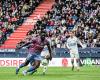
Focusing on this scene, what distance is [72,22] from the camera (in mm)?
41969

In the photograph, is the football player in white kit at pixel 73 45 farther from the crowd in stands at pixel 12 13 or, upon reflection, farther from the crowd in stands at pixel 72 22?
the crowd in stands at pixel 12 13

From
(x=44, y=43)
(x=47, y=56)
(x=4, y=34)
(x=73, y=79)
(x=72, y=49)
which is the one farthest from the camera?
(x=4, y=34)

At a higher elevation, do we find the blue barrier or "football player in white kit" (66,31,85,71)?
"football player in white kit" (66,31,85,71)

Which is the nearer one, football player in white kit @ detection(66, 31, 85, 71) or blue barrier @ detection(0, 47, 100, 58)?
football player in white kit @ detection(66, 31, 85, 71)

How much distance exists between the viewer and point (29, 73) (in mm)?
24141

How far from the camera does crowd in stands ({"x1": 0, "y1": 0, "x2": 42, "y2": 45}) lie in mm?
43219

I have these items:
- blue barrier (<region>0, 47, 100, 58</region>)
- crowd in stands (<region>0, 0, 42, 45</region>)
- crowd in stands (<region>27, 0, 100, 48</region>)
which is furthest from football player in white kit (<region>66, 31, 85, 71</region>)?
crowd in stands (<region>0, 0, 42, 45</region>)

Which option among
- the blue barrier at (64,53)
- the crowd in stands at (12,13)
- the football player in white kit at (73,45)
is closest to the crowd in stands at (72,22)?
the blue barrier at (64,53)

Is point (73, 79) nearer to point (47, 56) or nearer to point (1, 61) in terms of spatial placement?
point (47, 56)

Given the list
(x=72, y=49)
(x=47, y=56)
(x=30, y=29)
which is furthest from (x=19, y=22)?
(x=47, y=56)

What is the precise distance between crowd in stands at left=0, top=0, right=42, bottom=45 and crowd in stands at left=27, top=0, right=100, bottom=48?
2.03 m

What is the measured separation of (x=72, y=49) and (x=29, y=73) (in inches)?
238

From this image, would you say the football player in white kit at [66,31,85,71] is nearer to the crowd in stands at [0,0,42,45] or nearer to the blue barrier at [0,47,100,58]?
the blue barrier at [0,47,100,58]

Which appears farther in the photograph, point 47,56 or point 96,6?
point 96,6
